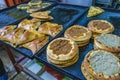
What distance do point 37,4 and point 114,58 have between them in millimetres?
1750

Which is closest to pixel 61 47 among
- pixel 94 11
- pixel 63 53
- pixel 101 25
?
pixel 63 53

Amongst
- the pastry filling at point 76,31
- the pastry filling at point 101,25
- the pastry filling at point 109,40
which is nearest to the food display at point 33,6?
the pastry filling at point 76,31

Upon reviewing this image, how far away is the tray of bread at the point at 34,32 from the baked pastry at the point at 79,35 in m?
0.14

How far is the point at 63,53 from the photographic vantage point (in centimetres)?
124

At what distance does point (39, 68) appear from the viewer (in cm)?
212

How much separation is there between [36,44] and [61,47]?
308 mm

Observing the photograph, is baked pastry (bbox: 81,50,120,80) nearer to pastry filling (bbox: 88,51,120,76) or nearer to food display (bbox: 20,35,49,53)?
pastry filling (bbox: 88,51,120,76)

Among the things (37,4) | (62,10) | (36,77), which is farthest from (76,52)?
(37,4)

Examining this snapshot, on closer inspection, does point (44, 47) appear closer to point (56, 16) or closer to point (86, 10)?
point (56, 16)

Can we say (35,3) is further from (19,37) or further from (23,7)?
(19,37)

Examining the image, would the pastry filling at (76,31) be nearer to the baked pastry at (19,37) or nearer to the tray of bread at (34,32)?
the tray of bread at (34,32)

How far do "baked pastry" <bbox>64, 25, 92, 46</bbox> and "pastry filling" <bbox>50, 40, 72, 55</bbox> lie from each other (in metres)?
0.11

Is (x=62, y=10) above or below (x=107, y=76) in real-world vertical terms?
above

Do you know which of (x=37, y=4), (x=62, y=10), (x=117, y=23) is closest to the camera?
(x=117, y=23)
